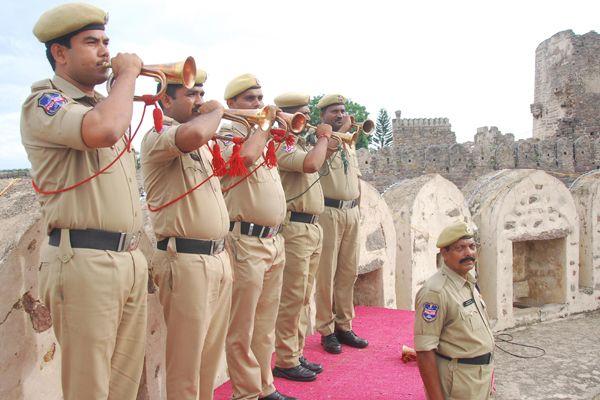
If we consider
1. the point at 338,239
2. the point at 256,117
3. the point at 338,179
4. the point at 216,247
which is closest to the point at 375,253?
the point at 338,239

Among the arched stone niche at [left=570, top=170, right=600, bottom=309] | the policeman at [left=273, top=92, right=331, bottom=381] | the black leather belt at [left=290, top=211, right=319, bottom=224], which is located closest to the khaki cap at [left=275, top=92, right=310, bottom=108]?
the policeman at [left=273, top=92, right=331, bottom=381]

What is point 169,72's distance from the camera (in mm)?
2637

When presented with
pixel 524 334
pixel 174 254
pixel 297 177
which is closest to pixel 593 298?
pixel 524 334

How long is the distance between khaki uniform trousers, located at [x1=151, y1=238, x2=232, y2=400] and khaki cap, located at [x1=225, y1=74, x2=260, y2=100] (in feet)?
4.46

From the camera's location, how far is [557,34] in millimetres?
28047

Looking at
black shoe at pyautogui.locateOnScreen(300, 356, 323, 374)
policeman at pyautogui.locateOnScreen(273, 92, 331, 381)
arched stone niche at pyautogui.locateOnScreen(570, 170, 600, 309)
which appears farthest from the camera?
arched stone niche at pyautogui.locateOnScreen(570, 170, 600, 309)

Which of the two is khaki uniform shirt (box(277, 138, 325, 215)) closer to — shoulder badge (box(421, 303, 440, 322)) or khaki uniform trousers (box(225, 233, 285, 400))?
khaki uniform trousers (box(225, 233, 285, 400))

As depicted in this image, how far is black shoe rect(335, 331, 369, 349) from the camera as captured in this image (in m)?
5.05

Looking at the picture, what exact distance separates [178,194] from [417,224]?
4.71 m

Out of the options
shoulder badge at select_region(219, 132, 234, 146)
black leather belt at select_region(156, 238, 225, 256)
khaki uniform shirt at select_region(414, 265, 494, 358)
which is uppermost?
shoulder badge at select_region(219, 132, 234, 146)

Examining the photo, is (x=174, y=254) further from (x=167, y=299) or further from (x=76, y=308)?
(x=76, y=308)

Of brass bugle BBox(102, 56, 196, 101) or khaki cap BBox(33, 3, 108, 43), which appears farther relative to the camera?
brass bugle BBox(102, 56, 196, 101)

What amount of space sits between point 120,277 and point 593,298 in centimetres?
861

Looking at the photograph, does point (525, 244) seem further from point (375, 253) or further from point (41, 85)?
point (41, 85)
